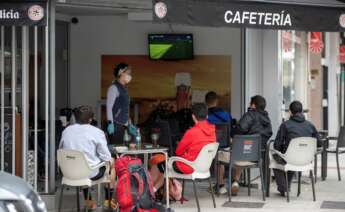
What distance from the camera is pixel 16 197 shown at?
595 cm

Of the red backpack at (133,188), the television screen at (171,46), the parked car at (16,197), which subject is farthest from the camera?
the television screen at (171,46)

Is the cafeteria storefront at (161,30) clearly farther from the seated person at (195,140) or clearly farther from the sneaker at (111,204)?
the seated person at (195,140)

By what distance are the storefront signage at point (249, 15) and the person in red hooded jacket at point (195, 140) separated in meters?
1.21

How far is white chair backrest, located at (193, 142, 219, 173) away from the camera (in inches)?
400

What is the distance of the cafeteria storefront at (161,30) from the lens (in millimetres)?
10164

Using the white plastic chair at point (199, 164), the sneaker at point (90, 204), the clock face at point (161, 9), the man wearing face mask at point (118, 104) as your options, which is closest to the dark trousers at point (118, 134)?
the man wearing face mask at point (118, 104)

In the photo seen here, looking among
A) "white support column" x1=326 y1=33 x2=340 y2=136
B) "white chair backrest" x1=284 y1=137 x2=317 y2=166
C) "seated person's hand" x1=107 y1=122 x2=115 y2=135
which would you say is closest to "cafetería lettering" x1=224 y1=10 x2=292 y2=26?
"white chair backrest" x1=284 y1=137 x2=317 y2=166

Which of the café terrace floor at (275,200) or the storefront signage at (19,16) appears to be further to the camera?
the café terrace floor at (275,200)

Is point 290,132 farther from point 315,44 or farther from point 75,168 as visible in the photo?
point 315,44

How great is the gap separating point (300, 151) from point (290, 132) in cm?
50

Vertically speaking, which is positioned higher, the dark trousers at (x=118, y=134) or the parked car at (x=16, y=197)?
the dark trousers at (x=118, y=134)

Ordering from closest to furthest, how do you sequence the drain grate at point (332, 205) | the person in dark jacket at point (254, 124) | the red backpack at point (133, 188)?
the red backpack at point (133, 188) → the drain grate at point (332, 205) → the person in dark jacket at point (254, 124)

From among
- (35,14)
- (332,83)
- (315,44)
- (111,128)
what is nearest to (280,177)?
(111,128)

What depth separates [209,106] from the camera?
39.9ft
